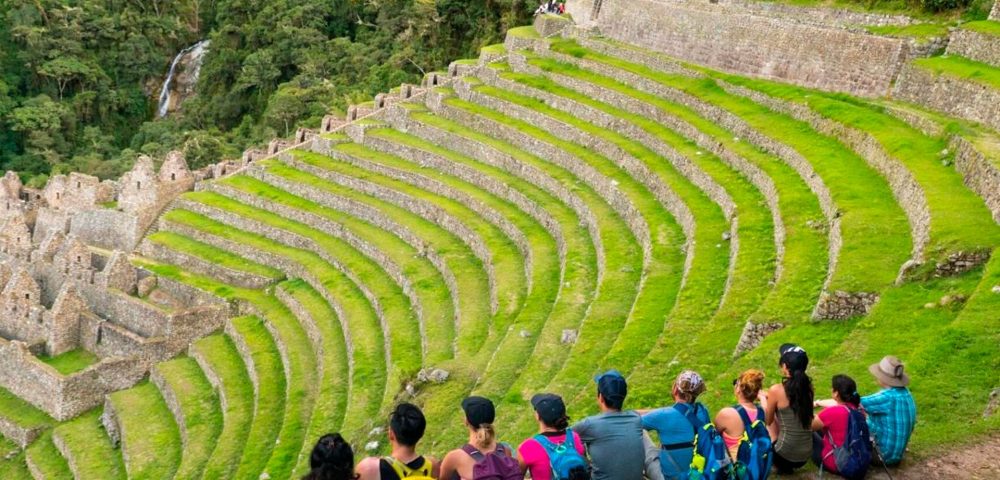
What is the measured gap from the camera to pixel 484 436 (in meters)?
6.92

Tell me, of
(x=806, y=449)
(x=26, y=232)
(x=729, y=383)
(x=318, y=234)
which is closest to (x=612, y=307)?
(x=729, y=383)

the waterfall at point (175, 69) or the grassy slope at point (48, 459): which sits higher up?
the waterfall at point (175, 69)

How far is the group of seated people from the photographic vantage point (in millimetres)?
6855

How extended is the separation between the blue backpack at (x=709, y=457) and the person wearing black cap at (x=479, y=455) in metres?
1.39

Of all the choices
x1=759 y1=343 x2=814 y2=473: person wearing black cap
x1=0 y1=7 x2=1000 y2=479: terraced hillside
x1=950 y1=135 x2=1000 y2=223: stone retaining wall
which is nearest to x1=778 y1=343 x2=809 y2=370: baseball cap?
x1=759 y1=343 x2=814 y2=473: person wearing black cap

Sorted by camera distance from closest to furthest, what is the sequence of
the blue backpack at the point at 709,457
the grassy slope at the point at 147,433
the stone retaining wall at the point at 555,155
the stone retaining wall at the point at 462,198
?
the blue backpack at the point at 709,457 < the grassy slope at the point at 147,433 < the stone retaining wall at the point at 555,155 < the stone retaining wall at the point at 462,198

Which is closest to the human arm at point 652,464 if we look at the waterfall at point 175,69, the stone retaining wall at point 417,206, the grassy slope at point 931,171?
the grassy slope at point 931,171

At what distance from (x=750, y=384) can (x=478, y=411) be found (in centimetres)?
222

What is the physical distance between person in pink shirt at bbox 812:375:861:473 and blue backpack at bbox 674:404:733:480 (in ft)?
3.43

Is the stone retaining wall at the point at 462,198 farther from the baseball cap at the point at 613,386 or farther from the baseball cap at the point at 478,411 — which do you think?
the baseball cap at the point at 478,411

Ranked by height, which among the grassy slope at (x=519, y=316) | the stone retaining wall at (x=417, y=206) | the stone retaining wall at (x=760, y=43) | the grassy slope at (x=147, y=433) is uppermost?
the stone retaining wall at (x=760, y=43)

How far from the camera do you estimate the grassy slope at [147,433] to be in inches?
730

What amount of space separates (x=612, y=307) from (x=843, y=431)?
25.2ft

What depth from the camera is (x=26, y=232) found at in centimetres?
2709
